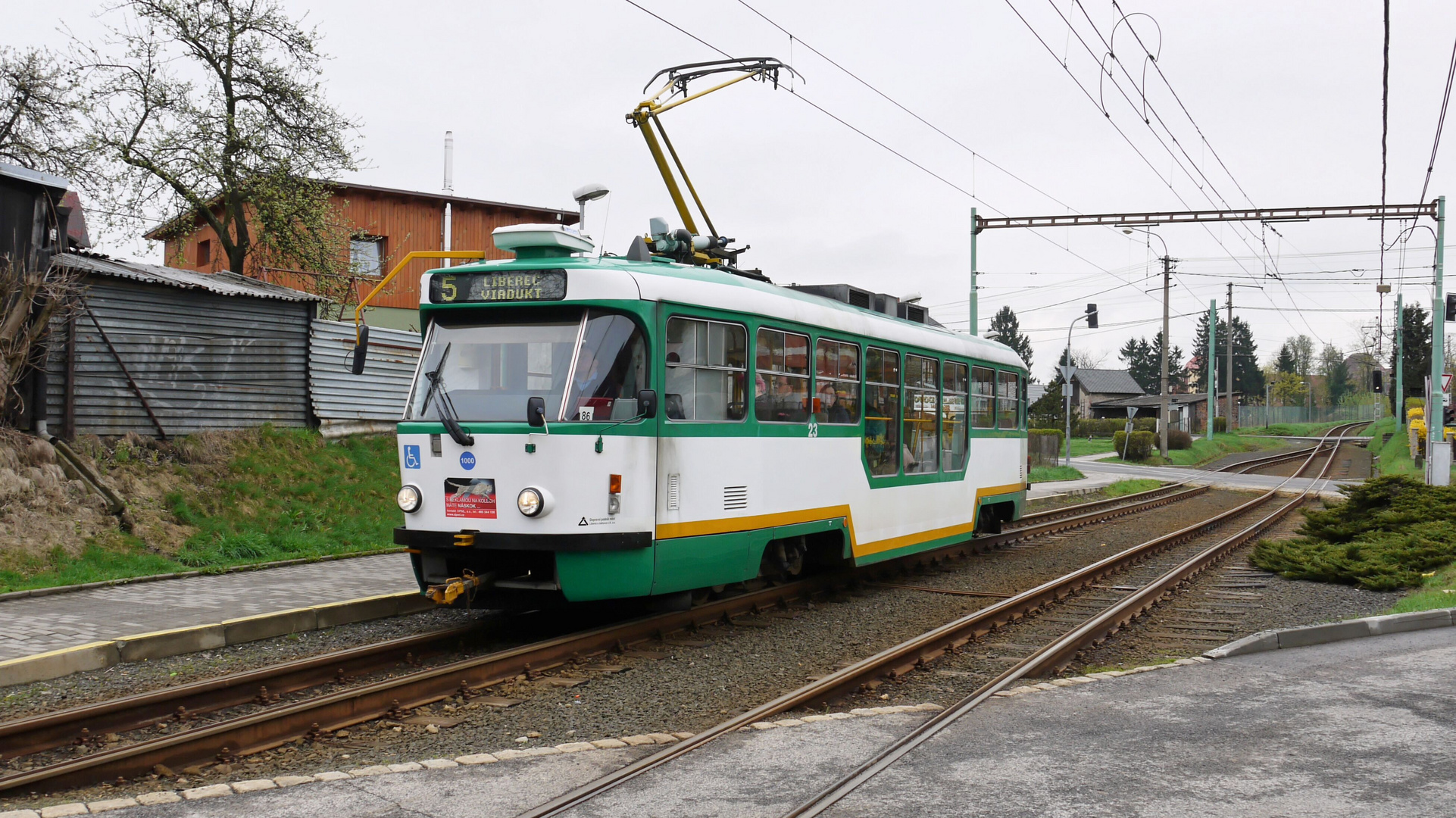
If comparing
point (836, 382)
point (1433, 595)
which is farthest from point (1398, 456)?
point (836, 382)

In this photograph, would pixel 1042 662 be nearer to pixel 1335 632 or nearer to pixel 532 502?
pixel 1335 632

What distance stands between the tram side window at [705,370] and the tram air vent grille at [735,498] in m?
0.57

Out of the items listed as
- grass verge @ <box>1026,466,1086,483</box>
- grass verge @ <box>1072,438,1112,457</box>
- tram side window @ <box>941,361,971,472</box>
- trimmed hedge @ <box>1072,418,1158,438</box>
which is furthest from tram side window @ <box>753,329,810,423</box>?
trimmed hedge @ <box>1072,418,1158,438</box>

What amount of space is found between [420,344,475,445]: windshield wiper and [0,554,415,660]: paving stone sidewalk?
7.74 ft

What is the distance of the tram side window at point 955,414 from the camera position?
43.7 feet

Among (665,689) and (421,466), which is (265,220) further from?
(665,689)

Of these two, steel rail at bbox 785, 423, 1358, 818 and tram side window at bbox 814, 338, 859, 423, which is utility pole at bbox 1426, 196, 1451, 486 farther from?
tram side window at bbox 814, 338, 859, 423

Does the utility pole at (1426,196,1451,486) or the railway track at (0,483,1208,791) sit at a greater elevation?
the utility pole at (1426,196,1451,486)

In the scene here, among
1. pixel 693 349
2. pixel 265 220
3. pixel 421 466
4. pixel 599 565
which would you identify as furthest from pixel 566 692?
pixel 265 220

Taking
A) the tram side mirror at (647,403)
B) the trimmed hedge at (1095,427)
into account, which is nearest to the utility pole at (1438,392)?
the tram side mirror at (647,403)

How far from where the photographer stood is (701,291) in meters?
8.75

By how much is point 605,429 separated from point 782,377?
2.29 metres

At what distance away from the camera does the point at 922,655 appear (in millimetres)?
8117

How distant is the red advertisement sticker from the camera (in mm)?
8039
